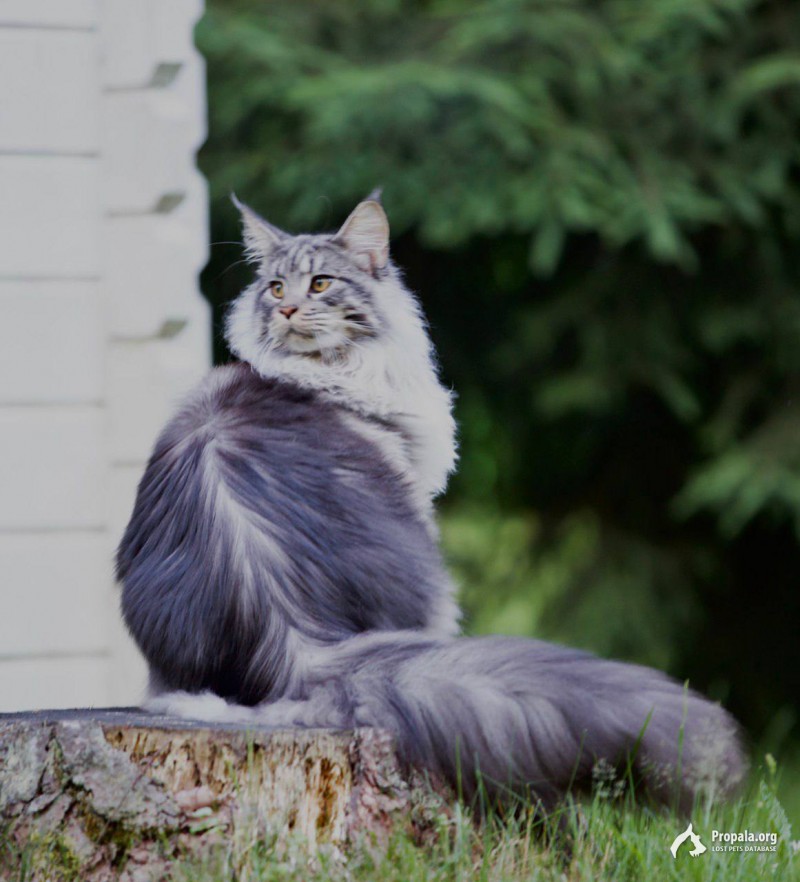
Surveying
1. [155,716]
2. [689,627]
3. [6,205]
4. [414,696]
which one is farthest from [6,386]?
[689,627]

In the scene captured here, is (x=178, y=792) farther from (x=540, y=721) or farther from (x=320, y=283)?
(x=320, y=283)

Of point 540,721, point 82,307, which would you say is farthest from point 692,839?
point 82,307

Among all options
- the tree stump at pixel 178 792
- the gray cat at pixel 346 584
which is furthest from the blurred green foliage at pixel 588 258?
the tree stump at pixel 178 792

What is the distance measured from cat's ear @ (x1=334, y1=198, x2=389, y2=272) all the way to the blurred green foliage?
1.80m

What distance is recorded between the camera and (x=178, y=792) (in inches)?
80.7

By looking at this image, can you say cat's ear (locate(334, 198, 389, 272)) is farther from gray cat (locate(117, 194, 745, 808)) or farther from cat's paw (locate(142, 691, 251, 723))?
cat's paw (locate(142, 691, 251, 723))

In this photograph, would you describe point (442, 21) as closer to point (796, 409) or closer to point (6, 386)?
point (796, 409)

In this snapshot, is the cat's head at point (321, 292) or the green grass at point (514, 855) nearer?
the green grass at point (514, 855)

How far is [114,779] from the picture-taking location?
2.03 metres

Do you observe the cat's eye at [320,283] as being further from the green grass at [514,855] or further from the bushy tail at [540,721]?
the green grass at [514,855]

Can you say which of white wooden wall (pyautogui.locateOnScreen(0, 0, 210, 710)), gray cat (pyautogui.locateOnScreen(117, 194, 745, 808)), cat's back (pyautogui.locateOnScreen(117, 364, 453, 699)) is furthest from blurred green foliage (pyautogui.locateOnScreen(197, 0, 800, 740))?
cat's back (pyautogui.locateOnScreen(117, 364, 453, 699))

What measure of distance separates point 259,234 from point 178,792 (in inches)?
54.2

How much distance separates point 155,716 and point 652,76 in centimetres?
353

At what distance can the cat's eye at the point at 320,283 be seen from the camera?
8.93ft
